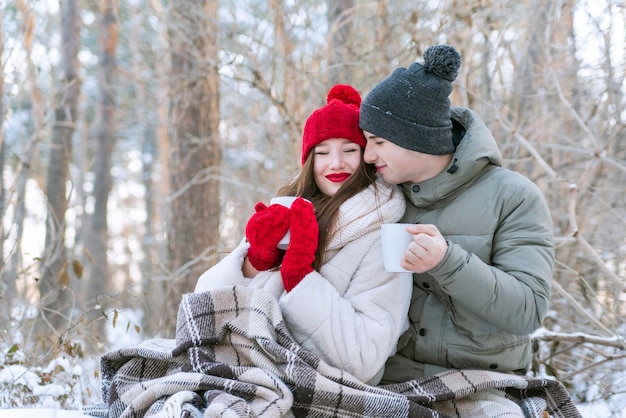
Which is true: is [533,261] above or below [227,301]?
above

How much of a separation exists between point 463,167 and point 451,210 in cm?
16

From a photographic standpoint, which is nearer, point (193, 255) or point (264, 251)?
point (264, 251)

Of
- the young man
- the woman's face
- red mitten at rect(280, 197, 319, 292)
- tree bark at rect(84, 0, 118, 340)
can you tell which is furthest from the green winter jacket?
tree bark at rect(84, 0, 118, 340)

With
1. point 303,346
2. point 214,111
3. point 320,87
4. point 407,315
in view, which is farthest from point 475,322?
point 214,111

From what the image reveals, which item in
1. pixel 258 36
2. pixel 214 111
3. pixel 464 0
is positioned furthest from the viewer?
pixel 214 111

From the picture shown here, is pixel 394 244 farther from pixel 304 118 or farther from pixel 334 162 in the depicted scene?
pixel 304 118

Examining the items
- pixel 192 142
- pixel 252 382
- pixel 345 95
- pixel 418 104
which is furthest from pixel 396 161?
pixel 192 142

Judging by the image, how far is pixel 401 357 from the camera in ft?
8.21

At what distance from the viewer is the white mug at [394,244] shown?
2.11m

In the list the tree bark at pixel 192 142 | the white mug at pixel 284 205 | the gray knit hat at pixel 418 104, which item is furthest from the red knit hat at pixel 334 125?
the tree bark at pixel 192 142

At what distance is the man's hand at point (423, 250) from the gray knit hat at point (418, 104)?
46 centimetres

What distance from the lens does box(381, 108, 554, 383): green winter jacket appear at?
221 centimetres

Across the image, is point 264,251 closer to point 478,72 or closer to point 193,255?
point 193,255

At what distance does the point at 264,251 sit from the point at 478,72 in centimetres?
466
